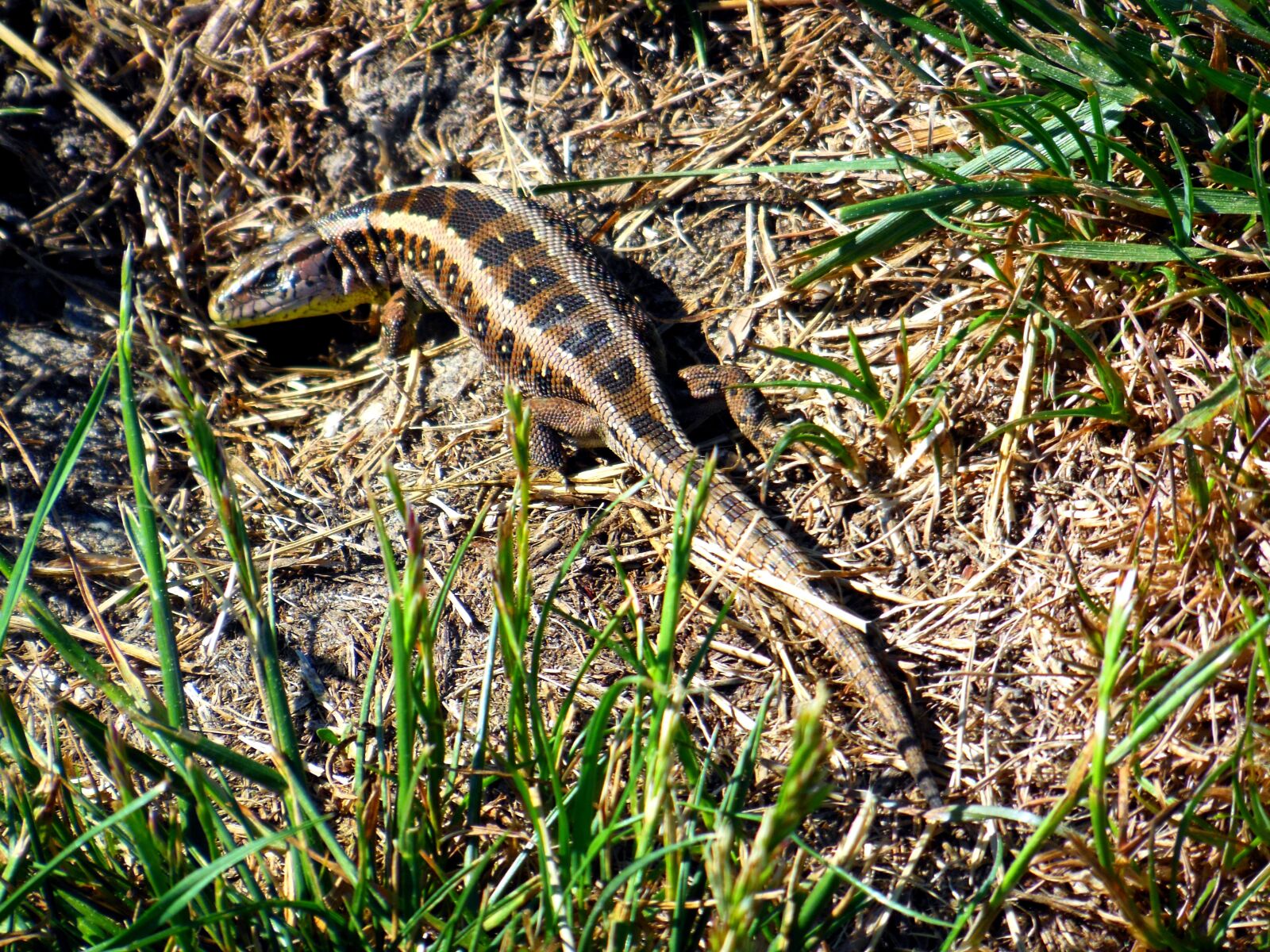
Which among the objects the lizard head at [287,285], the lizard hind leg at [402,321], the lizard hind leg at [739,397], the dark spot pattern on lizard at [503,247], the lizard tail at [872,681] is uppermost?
the lizard head at [287,285]

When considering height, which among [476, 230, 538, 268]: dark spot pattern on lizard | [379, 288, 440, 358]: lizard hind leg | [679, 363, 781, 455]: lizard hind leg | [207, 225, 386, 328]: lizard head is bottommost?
[679, 363, 781, 455]: lizard hind leg

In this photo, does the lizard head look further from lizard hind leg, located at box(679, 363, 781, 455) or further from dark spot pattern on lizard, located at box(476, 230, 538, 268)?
lizard hind leg, located at box(679, 363, 781, 455)

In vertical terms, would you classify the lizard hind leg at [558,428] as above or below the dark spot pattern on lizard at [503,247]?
below

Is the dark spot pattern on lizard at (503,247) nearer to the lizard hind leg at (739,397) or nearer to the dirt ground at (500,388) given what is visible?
the dirt ground at (500,388)

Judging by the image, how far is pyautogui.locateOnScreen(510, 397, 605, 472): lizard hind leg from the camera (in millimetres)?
3607

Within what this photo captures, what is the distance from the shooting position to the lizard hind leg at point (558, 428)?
3607 mm

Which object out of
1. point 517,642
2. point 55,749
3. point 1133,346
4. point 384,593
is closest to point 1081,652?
point 1133,346

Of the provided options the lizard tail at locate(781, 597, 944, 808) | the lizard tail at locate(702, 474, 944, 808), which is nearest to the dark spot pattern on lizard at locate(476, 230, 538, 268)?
the lizard tail at locate(702, 474, 944, 808)

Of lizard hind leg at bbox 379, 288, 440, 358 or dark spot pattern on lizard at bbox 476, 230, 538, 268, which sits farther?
lizard hind leg at bbox 379, 288, 440, 358

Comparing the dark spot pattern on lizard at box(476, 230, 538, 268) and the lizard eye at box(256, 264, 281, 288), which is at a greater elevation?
the lizard eye at box(256, 264, 281, 288)

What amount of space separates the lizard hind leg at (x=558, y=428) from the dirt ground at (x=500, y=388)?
0.10 metres

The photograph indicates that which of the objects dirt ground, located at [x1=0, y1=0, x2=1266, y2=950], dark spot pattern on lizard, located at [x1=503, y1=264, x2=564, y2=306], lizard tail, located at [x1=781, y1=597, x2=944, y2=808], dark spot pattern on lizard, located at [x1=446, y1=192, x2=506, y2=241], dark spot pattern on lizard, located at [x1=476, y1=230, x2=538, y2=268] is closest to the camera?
lizard tail, located at [x1=781, y1=597, x2=944, y2=808]

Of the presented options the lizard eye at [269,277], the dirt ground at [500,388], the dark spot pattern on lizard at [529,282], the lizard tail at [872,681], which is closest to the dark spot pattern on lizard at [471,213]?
the dirt ground at [500,388]

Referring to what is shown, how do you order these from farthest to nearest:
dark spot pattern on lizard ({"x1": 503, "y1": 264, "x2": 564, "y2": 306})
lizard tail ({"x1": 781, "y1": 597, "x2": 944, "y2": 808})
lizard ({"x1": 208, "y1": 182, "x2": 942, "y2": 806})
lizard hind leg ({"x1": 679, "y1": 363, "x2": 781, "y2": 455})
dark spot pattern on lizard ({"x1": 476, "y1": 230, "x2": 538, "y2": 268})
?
1. dark spot pattern on lizard ({"x1": 476, "y1": 230, "x2": 538, "y2": 268})
2. dark spot pattern on lizard ({"x1": 503, "y1": 264, "x2": 564, "y2": 306})
3. lizard hind leg ({"x1": 679, "y1": 363, "x2": 781, "y2": 455})
4. lizard ({"x1": 208, "y1": 182, "x2": 942, "y2": 806})
5. lizard tail ({"x1": 781, "y1": 597, "x2": 944, "y2": 808})
